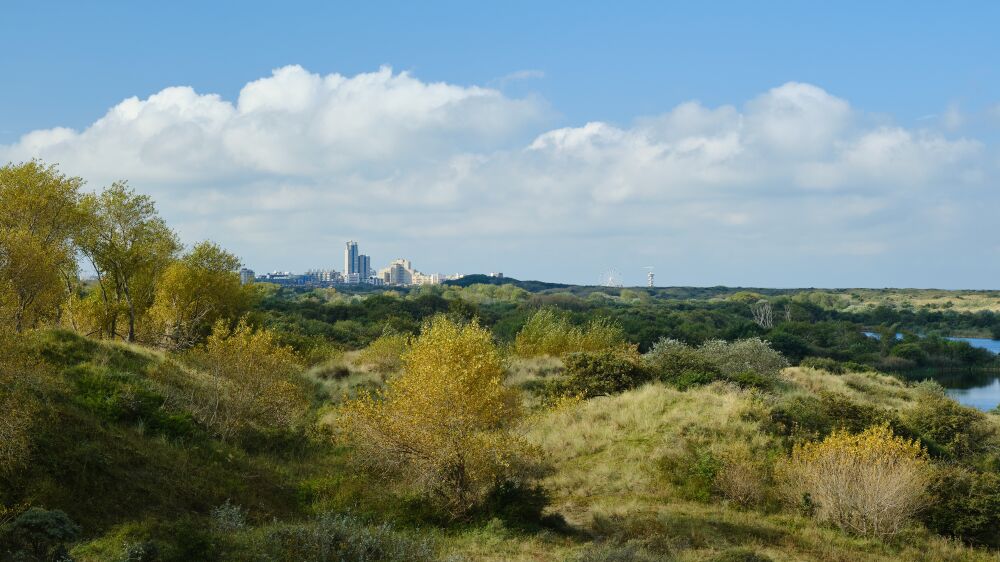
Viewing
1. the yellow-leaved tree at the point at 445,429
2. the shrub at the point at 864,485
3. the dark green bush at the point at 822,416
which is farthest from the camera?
the dark green bush at the point at 822,416

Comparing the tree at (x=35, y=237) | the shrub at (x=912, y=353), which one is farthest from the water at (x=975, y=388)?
the tree at (x=35, y=237)

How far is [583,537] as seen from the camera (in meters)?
14.4

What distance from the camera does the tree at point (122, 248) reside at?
34875mm

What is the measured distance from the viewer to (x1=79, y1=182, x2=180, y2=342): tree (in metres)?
34.9

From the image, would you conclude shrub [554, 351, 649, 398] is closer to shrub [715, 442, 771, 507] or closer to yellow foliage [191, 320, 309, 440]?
shrub [715, 442, 771, 507]

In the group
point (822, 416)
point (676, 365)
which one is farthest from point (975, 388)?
point (822, 416)

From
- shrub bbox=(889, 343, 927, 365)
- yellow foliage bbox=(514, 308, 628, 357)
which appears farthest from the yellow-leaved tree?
shrub bbox=(889, 343, 927, 365)

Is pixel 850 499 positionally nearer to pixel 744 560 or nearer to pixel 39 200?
pixel 744 560

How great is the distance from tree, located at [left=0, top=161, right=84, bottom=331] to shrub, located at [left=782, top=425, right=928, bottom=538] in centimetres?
2010

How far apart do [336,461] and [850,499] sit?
13.4 metres

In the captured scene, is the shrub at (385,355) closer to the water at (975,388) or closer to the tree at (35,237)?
the tree at (35,237)

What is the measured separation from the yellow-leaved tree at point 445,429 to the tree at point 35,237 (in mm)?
9978

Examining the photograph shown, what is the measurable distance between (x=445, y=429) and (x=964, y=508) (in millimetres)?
13138

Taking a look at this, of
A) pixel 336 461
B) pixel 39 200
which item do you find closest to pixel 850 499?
pixel 336 461
